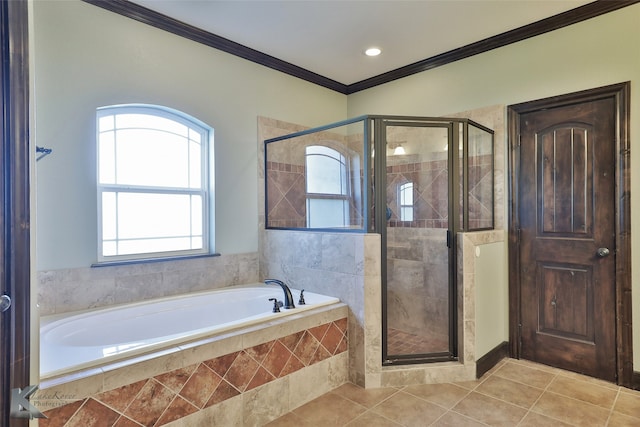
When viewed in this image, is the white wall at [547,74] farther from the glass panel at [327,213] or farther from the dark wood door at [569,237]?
the glass panel at [327,213]

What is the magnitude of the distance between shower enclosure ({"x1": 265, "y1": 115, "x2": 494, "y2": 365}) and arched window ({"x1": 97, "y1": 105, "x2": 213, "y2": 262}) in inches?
31.8

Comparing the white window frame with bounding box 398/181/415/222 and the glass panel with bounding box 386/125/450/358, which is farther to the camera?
the white window frame with bounding box 398/181/415/222

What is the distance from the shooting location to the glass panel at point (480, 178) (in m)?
2.82

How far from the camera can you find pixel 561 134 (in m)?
2.73

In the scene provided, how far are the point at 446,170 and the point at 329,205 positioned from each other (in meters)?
1.02

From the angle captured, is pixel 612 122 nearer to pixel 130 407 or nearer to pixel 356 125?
pixel 356 125

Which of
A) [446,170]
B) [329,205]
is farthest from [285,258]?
[446,170]

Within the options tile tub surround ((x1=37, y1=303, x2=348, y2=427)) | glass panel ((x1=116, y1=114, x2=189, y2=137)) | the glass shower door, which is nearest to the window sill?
glass panel ((x1=116, y1=114, x2=189, y2=137))

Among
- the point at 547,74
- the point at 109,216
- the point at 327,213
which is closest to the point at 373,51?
the point at 547,74

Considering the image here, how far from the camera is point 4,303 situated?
1095 mm

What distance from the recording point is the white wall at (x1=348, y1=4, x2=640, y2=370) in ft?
7.91

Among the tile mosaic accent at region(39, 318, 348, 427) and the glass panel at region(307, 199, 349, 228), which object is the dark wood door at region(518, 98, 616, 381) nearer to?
the glass panel at region(307, 199, 349, 228)

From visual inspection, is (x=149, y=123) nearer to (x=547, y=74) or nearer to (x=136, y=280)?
(x=136, y=280)

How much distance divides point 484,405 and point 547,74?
8.28 feet
